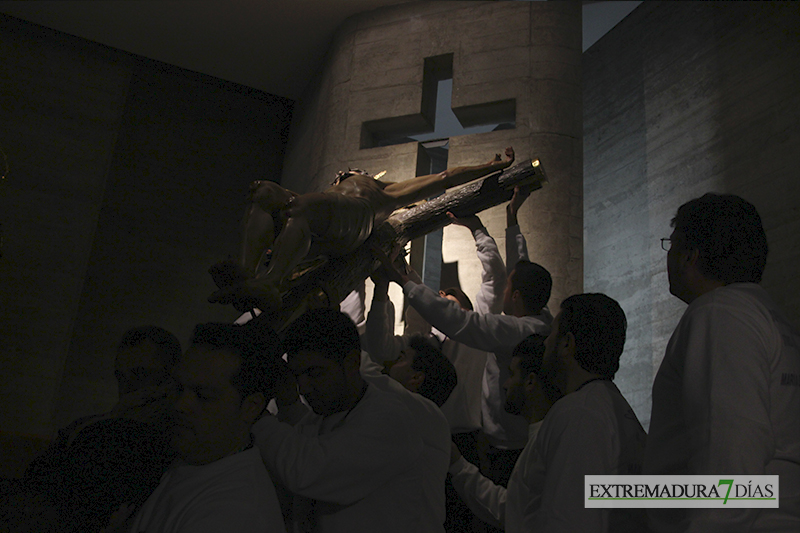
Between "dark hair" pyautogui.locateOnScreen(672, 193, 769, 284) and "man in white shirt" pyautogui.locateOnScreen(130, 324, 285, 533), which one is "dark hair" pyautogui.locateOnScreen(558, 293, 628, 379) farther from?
"man in white shirt" pyautogui.locateOnScreen(130, 324, 285, 533)

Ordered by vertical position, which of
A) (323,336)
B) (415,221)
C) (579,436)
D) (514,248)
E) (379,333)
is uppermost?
(415,221)

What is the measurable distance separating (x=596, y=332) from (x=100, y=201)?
6898mm

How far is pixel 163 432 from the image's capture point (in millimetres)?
1834

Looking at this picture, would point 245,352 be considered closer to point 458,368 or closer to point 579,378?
point 579,378

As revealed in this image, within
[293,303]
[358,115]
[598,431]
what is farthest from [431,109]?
[598,431]

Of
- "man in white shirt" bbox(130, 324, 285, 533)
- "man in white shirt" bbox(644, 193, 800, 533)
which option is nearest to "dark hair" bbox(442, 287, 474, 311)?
"man in white shirt" bbox(130, 324, 285, 533)

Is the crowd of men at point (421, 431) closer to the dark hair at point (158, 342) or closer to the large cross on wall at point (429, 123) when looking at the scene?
the dark hair at point (158, 342)

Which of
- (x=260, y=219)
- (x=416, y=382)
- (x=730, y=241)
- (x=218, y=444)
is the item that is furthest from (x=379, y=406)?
(x=260, y=219)

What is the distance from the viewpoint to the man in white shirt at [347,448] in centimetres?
192

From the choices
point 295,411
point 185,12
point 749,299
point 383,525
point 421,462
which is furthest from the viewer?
point 185,12

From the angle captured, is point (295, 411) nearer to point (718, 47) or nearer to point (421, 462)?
point (421, 462)

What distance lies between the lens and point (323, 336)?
7.00ft

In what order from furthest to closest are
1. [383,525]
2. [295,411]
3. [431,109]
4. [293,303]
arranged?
[431,109] → [293,303] → [295,411] → [383,525]

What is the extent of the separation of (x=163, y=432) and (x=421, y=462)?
85 centimetres
